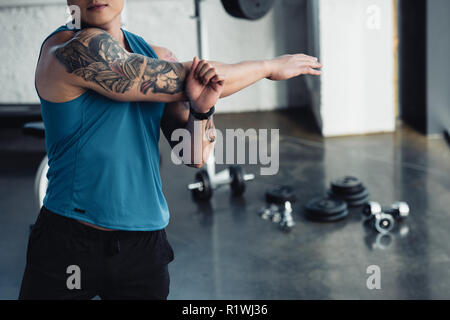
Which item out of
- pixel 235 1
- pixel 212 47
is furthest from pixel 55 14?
pixel 235 1

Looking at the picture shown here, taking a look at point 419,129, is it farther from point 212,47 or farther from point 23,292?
point 23,292

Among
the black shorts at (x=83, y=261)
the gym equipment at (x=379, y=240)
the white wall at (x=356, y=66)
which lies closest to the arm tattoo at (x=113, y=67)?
the black shorts at (x=83, y=261)

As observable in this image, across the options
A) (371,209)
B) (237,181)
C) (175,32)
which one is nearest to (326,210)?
(371,209)

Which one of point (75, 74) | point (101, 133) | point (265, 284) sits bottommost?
point (265, 284)

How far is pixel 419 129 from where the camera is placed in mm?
4887

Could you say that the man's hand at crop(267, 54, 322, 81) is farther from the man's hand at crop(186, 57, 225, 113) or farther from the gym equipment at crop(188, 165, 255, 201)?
the gym equipment at crop(188, 165, 255, 201)

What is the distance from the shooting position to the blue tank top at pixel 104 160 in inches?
43.4

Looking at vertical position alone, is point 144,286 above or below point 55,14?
below

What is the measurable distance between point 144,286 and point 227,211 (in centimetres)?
207

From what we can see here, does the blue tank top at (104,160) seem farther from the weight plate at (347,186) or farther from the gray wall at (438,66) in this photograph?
the gray wall at (438,66)

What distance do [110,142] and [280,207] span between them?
2.24 metres

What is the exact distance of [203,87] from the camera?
106 centimetres

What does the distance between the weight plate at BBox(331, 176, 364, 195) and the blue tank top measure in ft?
7.30

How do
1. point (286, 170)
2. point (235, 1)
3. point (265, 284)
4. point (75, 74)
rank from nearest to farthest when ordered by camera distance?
point (75, 74)
point (265, 284)
point (235, 1)
point (286, 170)
